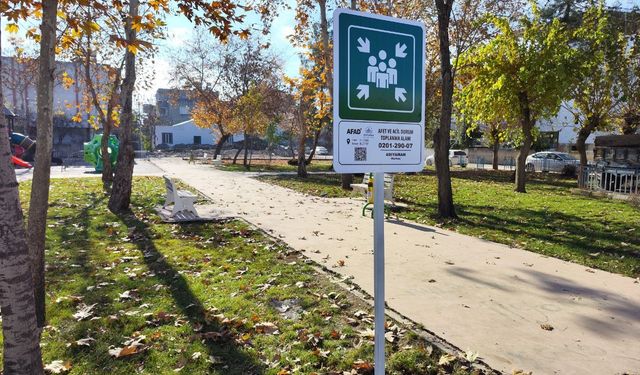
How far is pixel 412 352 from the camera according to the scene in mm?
3836

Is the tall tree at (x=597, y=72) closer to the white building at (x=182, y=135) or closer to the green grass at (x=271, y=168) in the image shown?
the green grass at (x=271, y=168)

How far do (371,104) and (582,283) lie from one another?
4.68 meters

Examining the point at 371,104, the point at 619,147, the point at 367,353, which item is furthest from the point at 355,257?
the point at 619,147

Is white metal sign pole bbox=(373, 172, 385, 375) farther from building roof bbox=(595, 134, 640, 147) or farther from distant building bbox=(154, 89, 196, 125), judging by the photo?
distant building bbox=(154, 89, 196, 125)

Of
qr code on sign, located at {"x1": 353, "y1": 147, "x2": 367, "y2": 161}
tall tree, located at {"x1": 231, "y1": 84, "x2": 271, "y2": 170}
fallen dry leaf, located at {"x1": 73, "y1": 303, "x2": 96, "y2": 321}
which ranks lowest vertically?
fallen dry leaf, located at {"x1": 73, "y1": 303, "x2": 96, "y2": 321}

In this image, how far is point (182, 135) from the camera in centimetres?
7919

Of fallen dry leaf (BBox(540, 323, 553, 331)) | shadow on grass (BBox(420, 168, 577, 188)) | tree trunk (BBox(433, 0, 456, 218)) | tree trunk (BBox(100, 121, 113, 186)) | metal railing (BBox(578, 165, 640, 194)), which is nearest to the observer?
fallen dry leaf (BBox(540, 323, 553, 331))

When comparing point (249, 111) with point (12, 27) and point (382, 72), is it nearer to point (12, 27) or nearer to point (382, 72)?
point (12, 27)

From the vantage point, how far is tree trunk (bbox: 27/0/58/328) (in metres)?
4.56

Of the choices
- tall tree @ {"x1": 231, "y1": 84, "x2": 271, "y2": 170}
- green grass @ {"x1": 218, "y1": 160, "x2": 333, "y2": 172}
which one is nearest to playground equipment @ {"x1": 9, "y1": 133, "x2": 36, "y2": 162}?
green grass @ {"x1": 218, "y1": 160, "x2": 333, "y2": 172}

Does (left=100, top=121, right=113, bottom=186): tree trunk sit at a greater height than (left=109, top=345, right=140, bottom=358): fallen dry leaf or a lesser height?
greater

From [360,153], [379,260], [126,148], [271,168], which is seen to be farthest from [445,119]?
[271,168]

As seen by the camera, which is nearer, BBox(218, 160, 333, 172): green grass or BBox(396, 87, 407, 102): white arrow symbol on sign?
BBox(396, 87, 407, 102): white arrow symbol on sign

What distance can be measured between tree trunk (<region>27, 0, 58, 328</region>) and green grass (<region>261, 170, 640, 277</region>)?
677 cm
